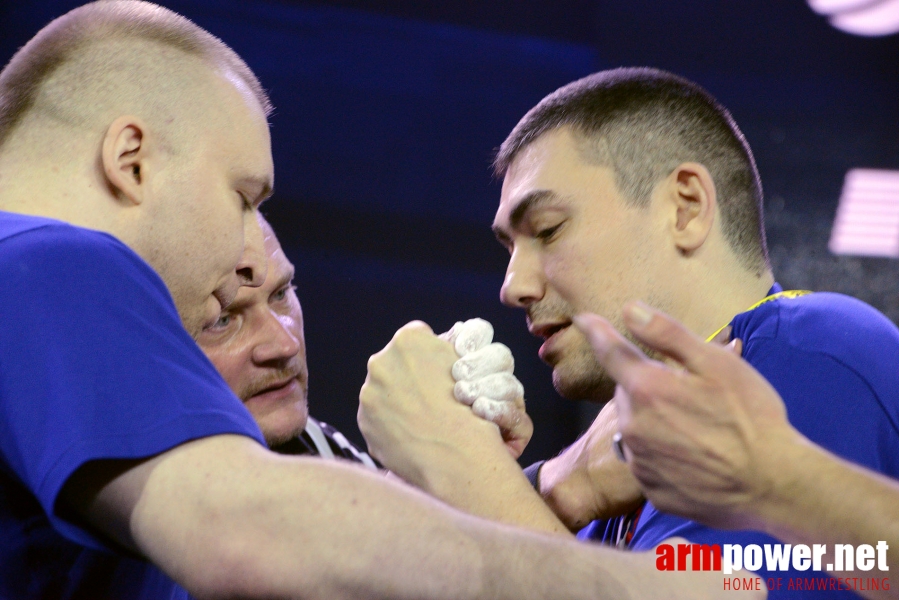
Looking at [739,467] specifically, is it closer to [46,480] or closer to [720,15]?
[46,480]

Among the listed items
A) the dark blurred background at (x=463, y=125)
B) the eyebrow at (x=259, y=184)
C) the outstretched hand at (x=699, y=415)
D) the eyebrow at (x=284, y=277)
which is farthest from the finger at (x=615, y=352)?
the dark blurred background at (x=463, y=125)

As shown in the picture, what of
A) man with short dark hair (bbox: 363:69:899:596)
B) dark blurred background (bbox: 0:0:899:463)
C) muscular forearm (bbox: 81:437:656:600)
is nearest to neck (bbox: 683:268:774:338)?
man with short dark hair (bbox: 363:69:899:596)

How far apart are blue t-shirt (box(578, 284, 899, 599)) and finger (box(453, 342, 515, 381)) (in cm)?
30

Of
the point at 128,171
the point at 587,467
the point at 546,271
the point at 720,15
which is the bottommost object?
the point at 587,467

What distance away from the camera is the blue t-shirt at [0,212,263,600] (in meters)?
0.64

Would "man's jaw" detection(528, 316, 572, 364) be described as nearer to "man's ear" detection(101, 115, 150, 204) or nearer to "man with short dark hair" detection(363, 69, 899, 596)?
"man with short dark hair" detection(363, 69, 899, 596)

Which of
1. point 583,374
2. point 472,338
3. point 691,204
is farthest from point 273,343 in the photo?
point 691,204

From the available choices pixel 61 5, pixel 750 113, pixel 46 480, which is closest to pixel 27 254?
pixel 46 480

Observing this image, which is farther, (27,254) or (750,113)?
(750,113)

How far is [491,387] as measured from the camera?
3.98ft

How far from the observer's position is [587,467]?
1.26 metres

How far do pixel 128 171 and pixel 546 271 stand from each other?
642 mm

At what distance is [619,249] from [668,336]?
1.89 ft

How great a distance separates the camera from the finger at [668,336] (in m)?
0.71
